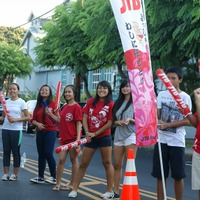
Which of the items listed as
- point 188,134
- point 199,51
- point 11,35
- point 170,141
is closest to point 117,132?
point 170,141

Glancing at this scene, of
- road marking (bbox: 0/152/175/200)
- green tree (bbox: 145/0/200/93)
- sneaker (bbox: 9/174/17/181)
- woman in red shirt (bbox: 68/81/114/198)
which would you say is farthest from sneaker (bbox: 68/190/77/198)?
green tree (bbox: 145/0/200/93)

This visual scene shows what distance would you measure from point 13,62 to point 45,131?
33199mm

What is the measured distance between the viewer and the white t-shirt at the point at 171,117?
5488 millimetres

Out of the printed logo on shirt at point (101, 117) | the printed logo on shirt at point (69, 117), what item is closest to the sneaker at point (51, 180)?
the printed logo on shirt at point (69, 117)

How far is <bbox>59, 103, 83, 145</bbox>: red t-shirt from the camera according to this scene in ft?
23.5

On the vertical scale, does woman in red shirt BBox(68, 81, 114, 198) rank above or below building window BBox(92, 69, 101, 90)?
below

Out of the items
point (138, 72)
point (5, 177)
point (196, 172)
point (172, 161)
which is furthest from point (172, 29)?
point (196, 172)

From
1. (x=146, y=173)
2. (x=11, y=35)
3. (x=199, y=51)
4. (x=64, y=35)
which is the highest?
(x=11, y=35)

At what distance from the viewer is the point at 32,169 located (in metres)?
9.42

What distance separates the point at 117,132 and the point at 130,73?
155 cm

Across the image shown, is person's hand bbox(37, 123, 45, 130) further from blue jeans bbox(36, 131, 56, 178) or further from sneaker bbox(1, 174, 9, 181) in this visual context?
sneaker bbox(1, 174, 9, 181)

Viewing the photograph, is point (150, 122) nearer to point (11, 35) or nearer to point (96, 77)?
point (96, 77)

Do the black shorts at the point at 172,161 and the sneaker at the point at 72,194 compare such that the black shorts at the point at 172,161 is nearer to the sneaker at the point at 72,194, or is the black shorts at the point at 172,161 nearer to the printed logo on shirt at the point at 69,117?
the sneaker at the point at 72,194

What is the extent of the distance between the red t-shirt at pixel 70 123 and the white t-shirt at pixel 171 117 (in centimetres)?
192
